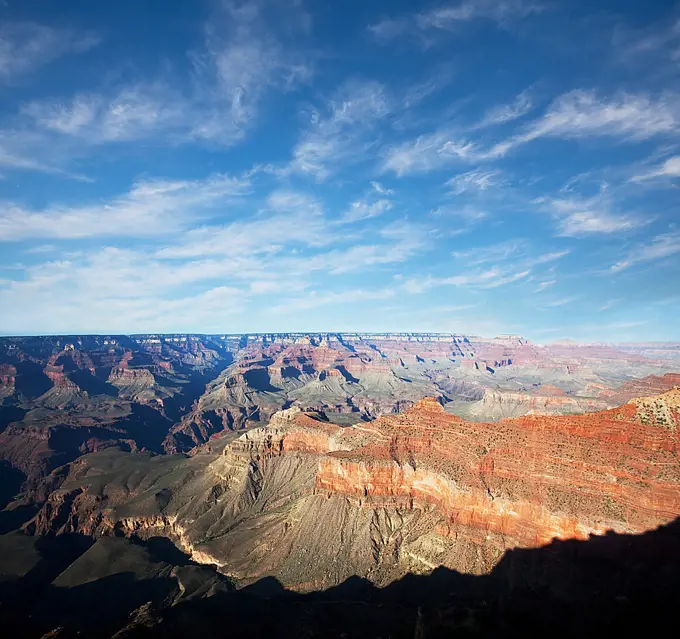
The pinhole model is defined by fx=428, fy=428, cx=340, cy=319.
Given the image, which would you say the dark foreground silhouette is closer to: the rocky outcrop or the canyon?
the canyon

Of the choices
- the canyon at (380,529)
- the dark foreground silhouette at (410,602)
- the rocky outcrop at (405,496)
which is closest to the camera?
the dark foreground silhouette at (410,602)

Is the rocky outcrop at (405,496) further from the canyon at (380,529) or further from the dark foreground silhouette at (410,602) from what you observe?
the dark foreground silhouette at (410,602)

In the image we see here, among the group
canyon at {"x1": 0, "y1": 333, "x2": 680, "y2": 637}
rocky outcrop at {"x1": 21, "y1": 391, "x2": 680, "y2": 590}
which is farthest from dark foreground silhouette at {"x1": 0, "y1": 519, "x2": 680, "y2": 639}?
rocky outcrop at {"x1": 21, "y1": 391, "x2": 680, "y2": 590}

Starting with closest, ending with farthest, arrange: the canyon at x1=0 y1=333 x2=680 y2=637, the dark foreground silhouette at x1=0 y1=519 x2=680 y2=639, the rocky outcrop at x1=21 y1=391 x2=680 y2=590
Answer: the dark foreground silhouette at x1=0 y1=519 x2=680 y2=639 < the canyon at x1=0 y1=333 x2=680 y2=637 < the rocky outcrop at x1=21 y1=391 x2=680 y2=590

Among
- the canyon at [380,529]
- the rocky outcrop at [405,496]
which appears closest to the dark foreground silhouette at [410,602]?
the canyon at [380,529]

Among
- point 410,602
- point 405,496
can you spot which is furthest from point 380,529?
point 410,602

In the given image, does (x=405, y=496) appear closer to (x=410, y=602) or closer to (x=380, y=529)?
(x=380, y=529)

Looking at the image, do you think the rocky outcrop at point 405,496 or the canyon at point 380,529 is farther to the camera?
the rocky outcrop at point 405,496

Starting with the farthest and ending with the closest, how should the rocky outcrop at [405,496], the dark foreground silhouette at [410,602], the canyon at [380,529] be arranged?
the rocky outcrop at [405,496] → the canyon at [380,529] → the dark foreground silhouette at [410,602]

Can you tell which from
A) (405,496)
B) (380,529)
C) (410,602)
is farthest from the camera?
(405,496)
